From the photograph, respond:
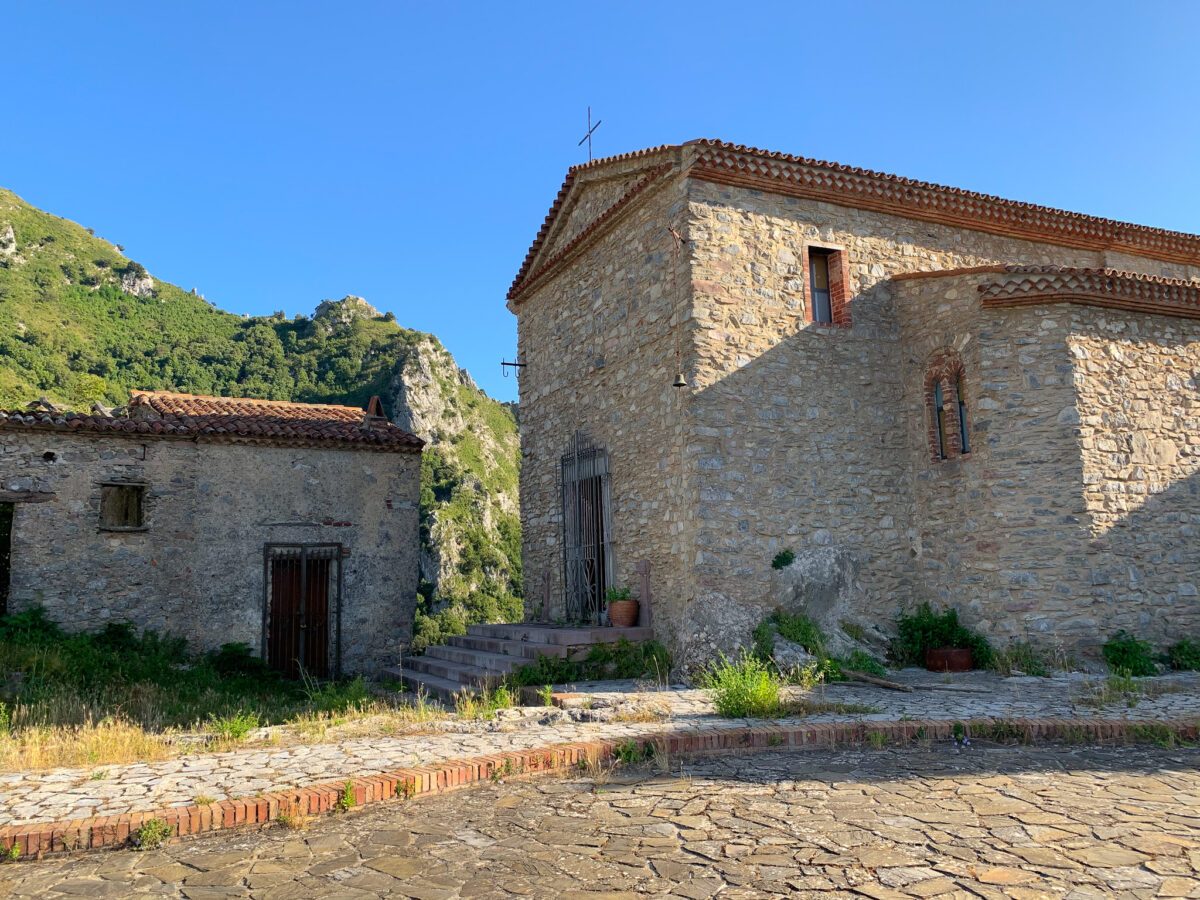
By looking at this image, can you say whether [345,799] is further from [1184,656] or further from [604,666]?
[1184,656]

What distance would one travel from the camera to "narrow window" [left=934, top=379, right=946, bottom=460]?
37.4 ft

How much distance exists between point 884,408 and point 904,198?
3105 mm

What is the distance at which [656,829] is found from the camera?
15.6ft

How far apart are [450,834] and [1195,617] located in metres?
10.5

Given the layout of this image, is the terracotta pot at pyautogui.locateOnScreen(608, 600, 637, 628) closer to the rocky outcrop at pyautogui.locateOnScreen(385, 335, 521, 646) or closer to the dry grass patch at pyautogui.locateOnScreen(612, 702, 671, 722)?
the dry grass patch at pyautogui.locateOnScreen(612, 702, 671, 722)

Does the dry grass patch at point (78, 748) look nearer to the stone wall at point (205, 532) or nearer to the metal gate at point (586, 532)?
the stone wall at point (205, 532)

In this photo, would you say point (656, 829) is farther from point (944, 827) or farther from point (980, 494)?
point (980, 494)

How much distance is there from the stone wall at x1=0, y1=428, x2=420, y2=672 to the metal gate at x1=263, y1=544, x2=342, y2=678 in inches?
6.2

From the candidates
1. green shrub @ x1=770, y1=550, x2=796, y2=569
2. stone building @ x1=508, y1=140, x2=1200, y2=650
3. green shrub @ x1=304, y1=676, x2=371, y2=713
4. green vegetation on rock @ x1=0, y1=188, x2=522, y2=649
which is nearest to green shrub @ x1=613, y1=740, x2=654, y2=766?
stone building @ x1=508, y1=140, x2=1200, y2=650

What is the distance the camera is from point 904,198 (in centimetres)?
1203

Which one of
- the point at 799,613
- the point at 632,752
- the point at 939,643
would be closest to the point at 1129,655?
the point at 939,643

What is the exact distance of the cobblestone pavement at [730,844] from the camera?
3.89 meters

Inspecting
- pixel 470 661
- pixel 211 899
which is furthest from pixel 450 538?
pixel 211 899

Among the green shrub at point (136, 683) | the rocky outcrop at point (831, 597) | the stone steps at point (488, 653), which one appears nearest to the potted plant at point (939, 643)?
the rocky outcrop at point (831, 597)
